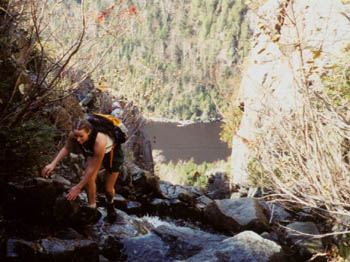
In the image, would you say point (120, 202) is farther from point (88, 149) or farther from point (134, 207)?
point (88, 149)

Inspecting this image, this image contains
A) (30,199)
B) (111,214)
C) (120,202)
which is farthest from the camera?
(120,202)

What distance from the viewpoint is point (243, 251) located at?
4840 millimetres

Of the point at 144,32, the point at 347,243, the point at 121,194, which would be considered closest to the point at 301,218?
the point at 347,243

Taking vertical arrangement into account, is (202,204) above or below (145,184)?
below

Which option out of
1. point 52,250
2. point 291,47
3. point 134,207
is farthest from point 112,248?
point 291,47

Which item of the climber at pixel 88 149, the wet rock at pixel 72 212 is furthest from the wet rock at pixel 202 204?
the climber at pixel 88 149

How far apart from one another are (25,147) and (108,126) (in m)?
1.22

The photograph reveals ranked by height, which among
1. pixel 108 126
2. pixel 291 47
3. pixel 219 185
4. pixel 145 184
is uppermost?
pixel 291 47

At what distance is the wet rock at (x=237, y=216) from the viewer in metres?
6.92

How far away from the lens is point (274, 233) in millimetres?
6773

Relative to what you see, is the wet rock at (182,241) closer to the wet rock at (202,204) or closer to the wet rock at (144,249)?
the wet rock at (144,249)

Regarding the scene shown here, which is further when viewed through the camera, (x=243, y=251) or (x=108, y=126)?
(x=243, y=251)

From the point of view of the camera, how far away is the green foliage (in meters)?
4.13

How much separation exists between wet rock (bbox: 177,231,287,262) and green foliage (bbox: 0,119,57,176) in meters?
2.79
